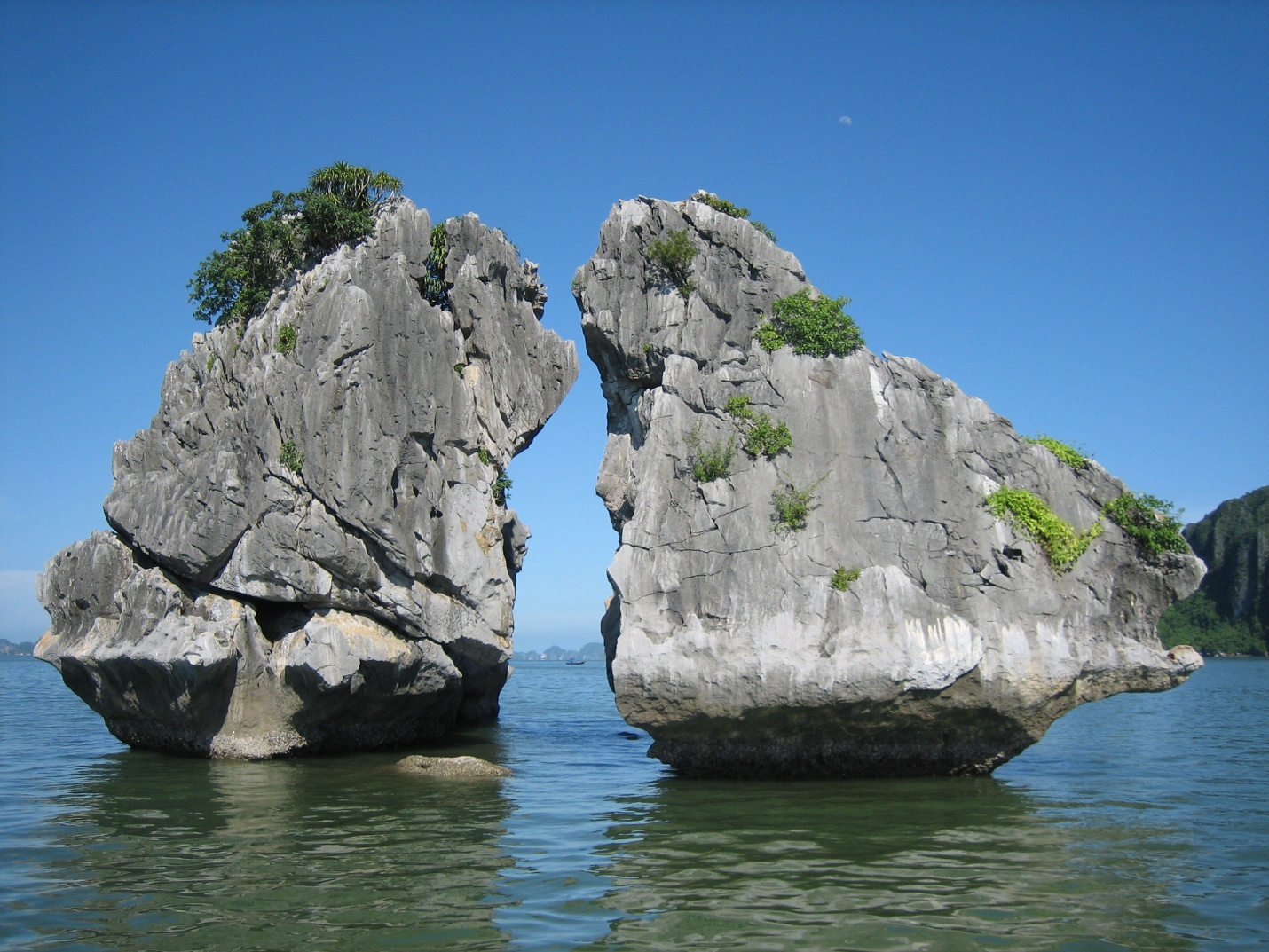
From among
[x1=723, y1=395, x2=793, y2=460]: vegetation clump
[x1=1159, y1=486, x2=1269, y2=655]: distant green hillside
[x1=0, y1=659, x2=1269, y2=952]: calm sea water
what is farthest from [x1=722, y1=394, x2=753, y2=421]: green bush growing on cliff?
[x1=1159, y1=486, x2=1269, y2=655]: distant green hillside

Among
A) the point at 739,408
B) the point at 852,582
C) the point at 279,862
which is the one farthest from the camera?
the point at 739,408

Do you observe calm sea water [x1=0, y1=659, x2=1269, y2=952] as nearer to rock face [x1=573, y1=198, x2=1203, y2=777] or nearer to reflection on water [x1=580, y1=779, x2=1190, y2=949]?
reflection on water [x1=580, y1=779, x2=1190, y2=949]

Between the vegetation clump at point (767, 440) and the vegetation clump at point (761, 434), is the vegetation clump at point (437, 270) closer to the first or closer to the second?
the vegetation clump at point (761, 434)

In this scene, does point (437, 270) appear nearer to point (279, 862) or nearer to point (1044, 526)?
point (1044, 526)

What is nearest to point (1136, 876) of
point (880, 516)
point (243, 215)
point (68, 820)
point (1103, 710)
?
point (880, 516)

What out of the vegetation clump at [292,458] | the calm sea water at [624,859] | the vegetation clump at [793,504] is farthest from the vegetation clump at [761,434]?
the vegetation clump at [292,458]

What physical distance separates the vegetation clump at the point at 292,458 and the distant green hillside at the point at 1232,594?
10275 centimetres

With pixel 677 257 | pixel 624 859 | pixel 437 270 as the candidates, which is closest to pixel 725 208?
pixel 677 257

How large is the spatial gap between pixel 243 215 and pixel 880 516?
18.7 meters

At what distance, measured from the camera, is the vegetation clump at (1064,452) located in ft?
62.6

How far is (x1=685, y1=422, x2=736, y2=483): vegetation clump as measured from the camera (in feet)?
61.8

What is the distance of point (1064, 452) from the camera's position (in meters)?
19.2

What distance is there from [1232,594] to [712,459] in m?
111

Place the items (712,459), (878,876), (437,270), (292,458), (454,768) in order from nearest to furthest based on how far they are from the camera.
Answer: (878,876), (712,459), (454,768), (292,458), (437,270)
